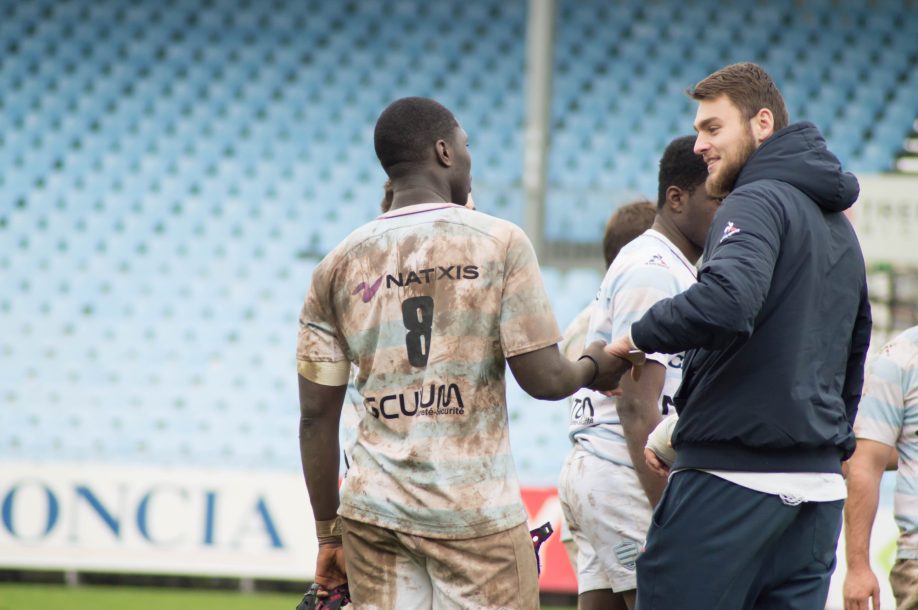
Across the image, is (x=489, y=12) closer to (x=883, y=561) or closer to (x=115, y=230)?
(x=115, y=230)

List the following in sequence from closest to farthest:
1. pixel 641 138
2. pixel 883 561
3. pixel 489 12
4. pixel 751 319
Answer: pixel 751 319 → pixel 883 561 → pixel 641 138 → pixel 489 12

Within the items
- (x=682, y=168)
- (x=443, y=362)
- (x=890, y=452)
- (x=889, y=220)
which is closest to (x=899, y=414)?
(x=890, y=452)

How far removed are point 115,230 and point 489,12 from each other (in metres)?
4.69

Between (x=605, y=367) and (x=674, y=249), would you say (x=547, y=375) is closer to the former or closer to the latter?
(x=605, y=367)

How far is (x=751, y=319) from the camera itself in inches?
96.2

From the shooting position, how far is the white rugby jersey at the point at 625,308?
3131mm

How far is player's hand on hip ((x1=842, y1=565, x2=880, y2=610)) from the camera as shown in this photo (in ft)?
10.6

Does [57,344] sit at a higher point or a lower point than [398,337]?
lower

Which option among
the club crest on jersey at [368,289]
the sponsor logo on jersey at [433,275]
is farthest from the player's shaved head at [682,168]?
the club crest on jersey at [368,289]

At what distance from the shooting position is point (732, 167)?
2771mm

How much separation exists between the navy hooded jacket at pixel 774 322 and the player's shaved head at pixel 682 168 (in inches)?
24.2

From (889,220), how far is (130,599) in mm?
6330

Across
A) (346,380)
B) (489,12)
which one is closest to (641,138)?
(489,12)

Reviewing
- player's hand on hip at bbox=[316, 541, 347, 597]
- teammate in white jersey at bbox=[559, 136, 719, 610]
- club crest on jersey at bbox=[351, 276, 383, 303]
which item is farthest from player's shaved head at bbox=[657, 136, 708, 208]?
player's hand on hip at bbox=[316, 541, 347, 597]
